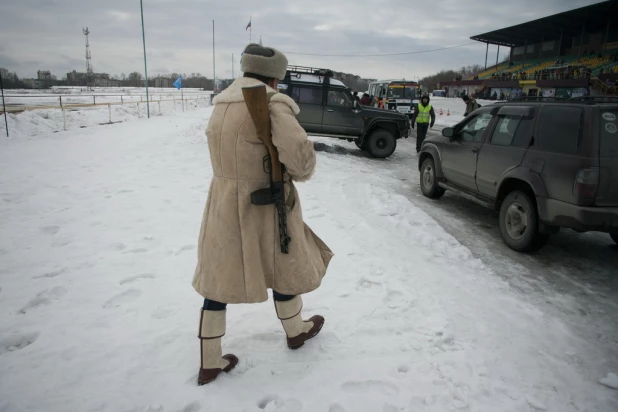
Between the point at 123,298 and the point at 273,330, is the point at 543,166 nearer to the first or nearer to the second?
the point at 273,330

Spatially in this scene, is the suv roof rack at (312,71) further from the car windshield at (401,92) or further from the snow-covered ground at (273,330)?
the car windshield at (401,92)

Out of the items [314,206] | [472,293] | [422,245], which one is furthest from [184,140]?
[472,293]

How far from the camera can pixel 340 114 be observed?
1121 centimetres

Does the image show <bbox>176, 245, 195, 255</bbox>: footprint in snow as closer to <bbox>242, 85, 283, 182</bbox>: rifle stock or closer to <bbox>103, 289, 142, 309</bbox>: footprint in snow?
<bbox>103, 289, 142, 309</bbox>: footprint in snow

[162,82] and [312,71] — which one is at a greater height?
[162,82]

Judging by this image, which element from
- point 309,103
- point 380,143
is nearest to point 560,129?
point 380,143

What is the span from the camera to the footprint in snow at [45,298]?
305 centimetres

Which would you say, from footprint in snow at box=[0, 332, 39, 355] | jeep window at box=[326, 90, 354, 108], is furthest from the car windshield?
footprint in snow at box=[0, 332, 39, 355]

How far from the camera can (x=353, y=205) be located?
612 centimetres

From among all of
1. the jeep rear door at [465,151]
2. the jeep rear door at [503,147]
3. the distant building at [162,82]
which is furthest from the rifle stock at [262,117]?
the distant building at [162,82]

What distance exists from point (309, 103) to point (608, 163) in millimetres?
8379

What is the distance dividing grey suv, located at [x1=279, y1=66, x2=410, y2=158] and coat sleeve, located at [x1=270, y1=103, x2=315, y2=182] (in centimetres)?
917

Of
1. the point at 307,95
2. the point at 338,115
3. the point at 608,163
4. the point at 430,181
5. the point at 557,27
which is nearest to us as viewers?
the point at 608,163

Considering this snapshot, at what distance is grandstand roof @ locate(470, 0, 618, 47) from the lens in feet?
108
